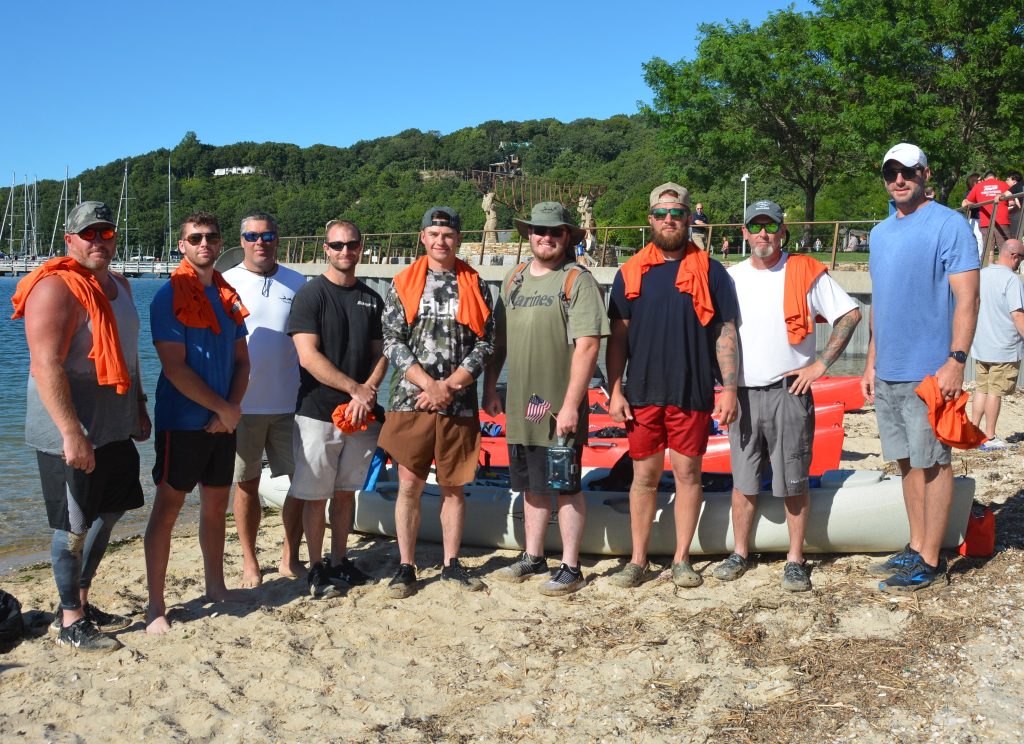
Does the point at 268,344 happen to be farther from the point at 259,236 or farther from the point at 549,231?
the point at 549,231

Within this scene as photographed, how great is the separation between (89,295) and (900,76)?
23152 millimetres

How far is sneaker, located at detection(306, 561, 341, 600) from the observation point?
4.67 meters

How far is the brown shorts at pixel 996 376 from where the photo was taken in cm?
725

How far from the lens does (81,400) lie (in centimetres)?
379

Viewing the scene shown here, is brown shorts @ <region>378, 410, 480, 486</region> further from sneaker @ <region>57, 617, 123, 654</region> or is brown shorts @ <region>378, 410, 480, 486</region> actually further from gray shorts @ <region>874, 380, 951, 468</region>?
gray shorts @ <region>874, 380, 951, 468</region>

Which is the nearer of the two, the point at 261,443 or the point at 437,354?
the point at 437,354

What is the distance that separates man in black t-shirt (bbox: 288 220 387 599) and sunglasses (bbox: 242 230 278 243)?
12.9 inches

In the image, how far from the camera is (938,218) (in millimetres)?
3930

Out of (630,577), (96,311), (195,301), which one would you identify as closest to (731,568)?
(630,577)

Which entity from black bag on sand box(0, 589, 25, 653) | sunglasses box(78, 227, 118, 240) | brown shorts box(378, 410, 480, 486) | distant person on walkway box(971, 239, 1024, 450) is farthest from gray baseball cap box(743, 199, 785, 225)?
black bag on sand box(0, 589, 25, 653)

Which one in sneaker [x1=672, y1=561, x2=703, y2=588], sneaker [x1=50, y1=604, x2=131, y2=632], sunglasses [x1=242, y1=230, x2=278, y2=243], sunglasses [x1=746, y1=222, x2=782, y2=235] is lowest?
sneaker [x1=50, y1=604, x2=131, y2=632]

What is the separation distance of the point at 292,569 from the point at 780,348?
2974mm

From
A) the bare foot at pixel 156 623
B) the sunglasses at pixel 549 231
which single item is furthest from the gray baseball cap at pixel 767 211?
the bare foot at pixel 156 623

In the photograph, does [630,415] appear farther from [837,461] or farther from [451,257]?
[837,461]
